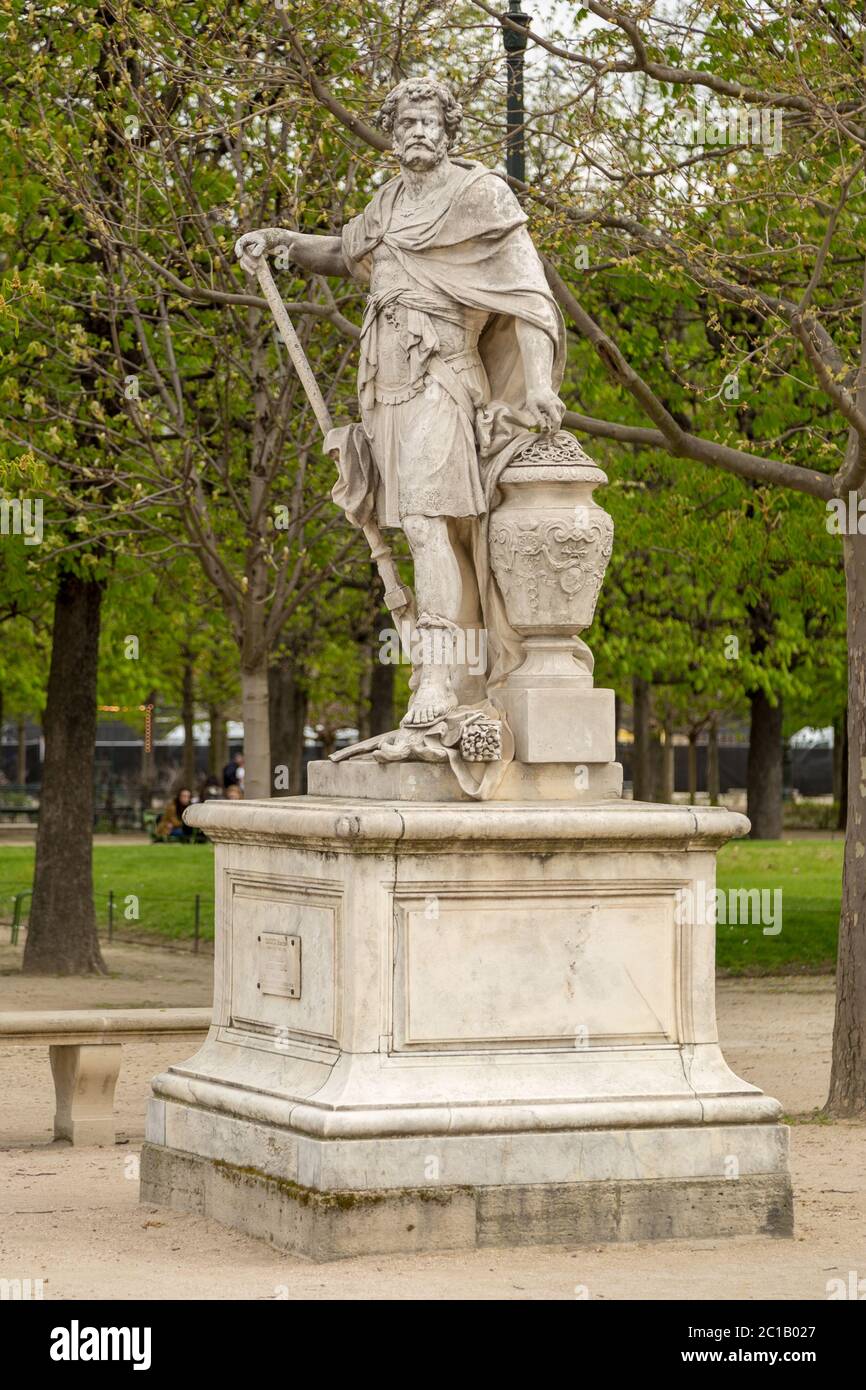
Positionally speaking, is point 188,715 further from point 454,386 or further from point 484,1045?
point 484,1045

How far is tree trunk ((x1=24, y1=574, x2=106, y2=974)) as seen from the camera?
741 inches

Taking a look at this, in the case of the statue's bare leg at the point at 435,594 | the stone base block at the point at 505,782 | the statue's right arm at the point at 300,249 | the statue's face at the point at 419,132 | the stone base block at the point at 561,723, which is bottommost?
the stone base block at the point at 505,782

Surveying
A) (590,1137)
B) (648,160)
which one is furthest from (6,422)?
(590,1137)

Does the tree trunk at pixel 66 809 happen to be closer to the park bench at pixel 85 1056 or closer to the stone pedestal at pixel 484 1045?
the park bench at pixel 85 1056

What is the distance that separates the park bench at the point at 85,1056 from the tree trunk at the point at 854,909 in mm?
3446

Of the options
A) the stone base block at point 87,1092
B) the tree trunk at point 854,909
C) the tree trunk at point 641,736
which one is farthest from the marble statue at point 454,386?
the tree trunk at point 641,736

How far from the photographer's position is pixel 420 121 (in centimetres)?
855

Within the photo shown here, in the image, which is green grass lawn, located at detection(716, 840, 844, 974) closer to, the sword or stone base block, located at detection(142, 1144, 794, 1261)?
the sword

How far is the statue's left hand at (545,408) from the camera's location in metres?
8.45

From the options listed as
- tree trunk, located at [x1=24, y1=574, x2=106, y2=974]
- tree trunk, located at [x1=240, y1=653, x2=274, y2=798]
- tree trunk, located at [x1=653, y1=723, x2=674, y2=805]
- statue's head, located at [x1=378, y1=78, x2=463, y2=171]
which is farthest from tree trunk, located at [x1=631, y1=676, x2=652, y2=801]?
statue's head, located at [x1=378, y1=78, x2=463, y2=171]

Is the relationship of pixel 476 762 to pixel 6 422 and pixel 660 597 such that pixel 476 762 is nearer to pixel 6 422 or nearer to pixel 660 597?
pixel 6 422

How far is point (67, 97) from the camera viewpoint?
1689 cm

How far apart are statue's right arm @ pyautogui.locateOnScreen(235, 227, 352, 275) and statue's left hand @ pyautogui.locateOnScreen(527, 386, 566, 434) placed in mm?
1133

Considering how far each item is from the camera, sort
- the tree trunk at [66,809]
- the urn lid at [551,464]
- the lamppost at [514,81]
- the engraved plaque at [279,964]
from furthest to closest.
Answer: the tree trunk at [66,809] → the lamppost at [514,81] → the urn lid at [551,464] → the engraved plaque at [279,964]
